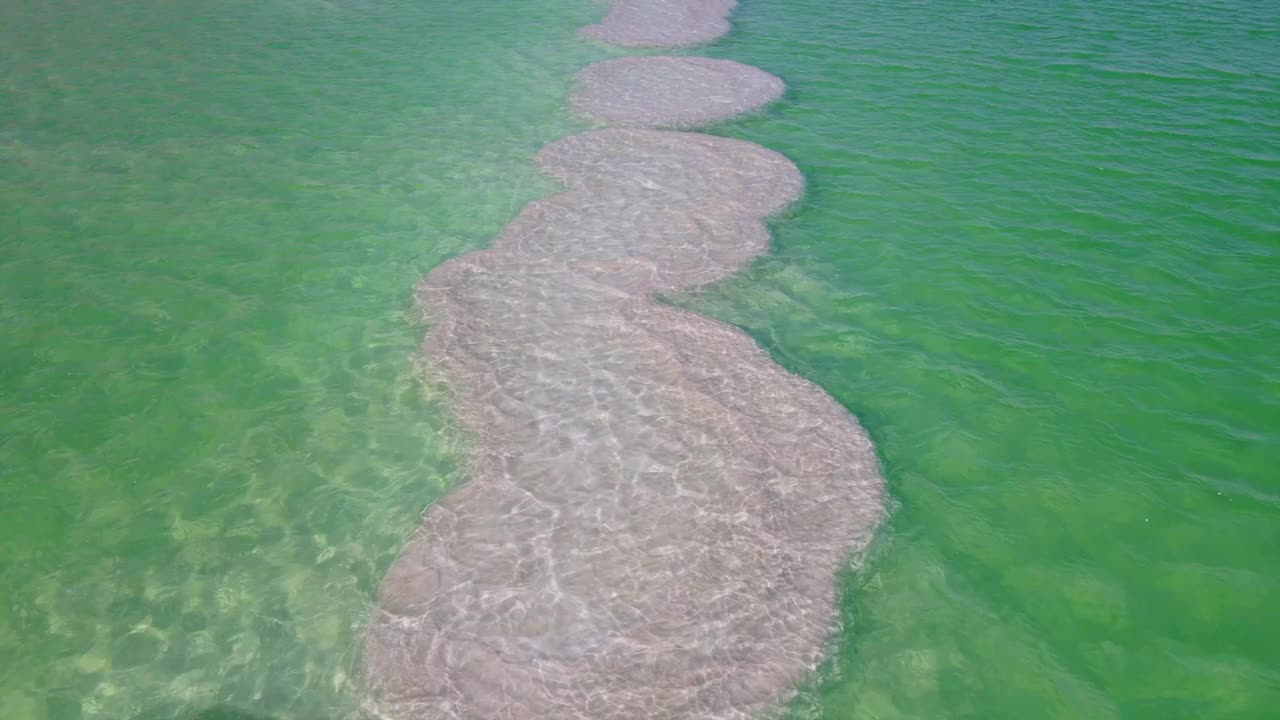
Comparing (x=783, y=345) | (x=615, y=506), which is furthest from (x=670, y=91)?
(x=615, y=506)

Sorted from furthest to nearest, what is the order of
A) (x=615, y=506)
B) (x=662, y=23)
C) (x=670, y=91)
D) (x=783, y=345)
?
(x=662, y=23), (x=670, y=91), (x=783, y=345), (x=615, y=506)

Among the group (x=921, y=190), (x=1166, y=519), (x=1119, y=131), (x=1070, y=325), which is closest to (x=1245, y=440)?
(x=1166, y=519)

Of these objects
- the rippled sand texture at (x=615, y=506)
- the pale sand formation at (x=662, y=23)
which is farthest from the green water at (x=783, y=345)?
the pale sand formation at (x=662, y=23)

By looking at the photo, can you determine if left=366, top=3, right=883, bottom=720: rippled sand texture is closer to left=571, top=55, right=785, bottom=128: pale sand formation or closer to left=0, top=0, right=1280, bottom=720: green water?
left=0, top=0, right=1280, bottom=720: green water

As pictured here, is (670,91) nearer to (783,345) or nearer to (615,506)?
(783,345)

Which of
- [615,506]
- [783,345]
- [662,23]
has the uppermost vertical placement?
[662,23]

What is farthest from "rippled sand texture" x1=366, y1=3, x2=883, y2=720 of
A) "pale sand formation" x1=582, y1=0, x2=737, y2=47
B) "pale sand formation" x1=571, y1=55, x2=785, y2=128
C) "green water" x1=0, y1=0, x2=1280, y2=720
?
"pale sand formation" x1=582, y1=0, x2=737, y2=47

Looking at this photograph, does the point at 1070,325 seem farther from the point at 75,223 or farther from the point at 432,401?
the point at 75,223
